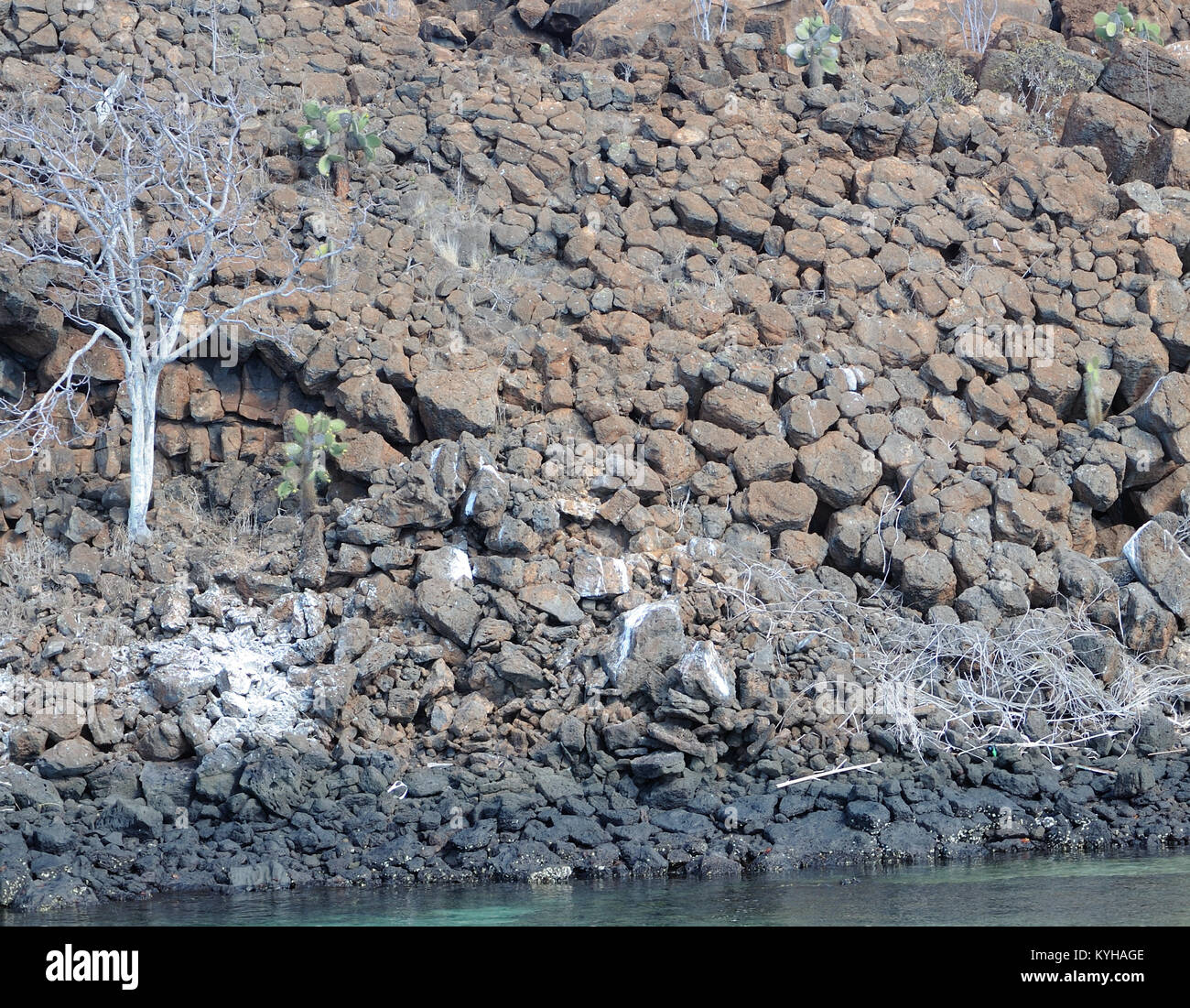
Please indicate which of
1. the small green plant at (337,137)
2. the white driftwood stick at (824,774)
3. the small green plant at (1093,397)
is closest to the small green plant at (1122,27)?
the small green plant at (1093,397)

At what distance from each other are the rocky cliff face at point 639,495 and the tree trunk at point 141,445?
0.86ft

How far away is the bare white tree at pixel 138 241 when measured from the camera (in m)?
10.8

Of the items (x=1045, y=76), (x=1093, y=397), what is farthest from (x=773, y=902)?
(x=1045, y=76)

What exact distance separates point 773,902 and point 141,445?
22.0 feet

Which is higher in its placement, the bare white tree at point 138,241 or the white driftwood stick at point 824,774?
the bare white tree at point 138,241

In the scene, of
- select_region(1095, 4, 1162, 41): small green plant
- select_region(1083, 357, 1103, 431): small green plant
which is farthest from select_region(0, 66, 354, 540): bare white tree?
select_region(1095, 4, 1162, 41): small green plant

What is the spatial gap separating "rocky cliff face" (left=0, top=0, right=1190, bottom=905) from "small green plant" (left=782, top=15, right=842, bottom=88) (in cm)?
27

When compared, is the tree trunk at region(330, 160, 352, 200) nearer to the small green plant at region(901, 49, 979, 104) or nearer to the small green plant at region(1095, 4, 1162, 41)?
the small green plant at region(901, 49, 979, 104)

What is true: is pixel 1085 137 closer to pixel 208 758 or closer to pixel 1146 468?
pixel 1146 468

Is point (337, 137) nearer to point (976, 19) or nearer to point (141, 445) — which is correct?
point (141, 445)

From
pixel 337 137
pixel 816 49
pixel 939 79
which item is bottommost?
pixel 337 137

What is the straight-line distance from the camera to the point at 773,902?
688 cm

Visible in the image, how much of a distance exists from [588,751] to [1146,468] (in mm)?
5927

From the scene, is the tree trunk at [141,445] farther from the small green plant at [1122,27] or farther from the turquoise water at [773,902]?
the small green plant at [1122,27]
